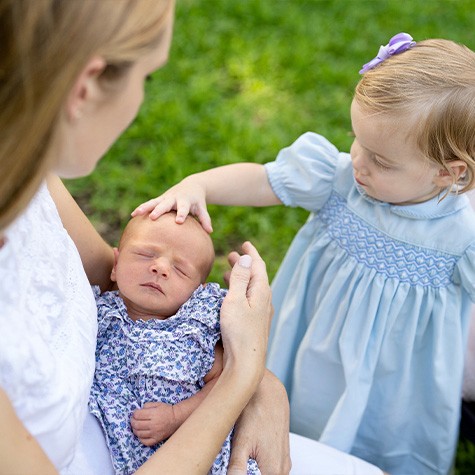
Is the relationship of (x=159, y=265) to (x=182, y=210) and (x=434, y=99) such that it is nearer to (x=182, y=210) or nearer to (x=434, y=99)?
(x=182, y=210)

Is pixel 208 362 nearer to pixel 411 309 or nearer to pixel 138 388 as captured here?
pixel 138 388

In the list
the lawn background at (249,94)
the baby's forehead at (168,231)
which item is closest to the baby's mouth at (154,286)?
the baby's forehead at (168,231)

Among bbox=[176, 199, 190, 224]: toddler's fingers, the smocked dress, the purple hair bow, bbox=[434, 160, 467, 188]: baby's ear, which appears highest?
the purple hair bow

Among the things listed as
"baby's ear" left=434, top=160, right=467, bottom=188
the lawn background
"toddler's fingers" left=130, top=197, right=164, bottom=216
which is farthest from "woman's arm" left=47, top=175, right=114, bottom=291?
the lawn background

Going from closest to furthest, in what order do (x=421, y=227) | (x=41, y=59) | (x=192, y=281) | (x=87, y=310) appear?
(x=41, y=59), (x=87, y=310), (x=192, y=281), (x=421, y=227)

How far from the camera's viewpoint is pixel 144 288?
6.62ft

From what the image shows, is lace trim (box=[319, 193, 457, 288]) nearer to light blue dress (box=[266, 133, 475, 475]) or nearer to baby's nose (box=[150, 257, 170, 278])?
light blue dress (box=[266, 133, 475, 475])

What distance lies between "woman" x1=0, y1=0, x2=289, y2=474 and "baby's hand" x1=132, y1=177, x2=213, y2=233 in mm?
284

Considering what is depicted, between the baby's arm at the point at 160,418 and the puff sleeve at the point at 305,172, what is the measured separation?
29.7 inches

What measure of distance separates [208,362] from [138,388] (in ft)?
0.63

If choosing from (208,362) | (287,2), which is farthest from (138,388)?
(287,2)

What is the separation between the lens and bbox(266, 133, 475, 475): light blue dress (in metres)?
2.27

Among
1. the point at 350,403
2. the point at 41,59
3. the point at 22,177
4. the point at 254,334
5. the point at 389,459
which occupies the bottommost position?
the point at 389,459

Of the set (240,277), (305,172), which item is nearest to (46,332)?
(240,277)
